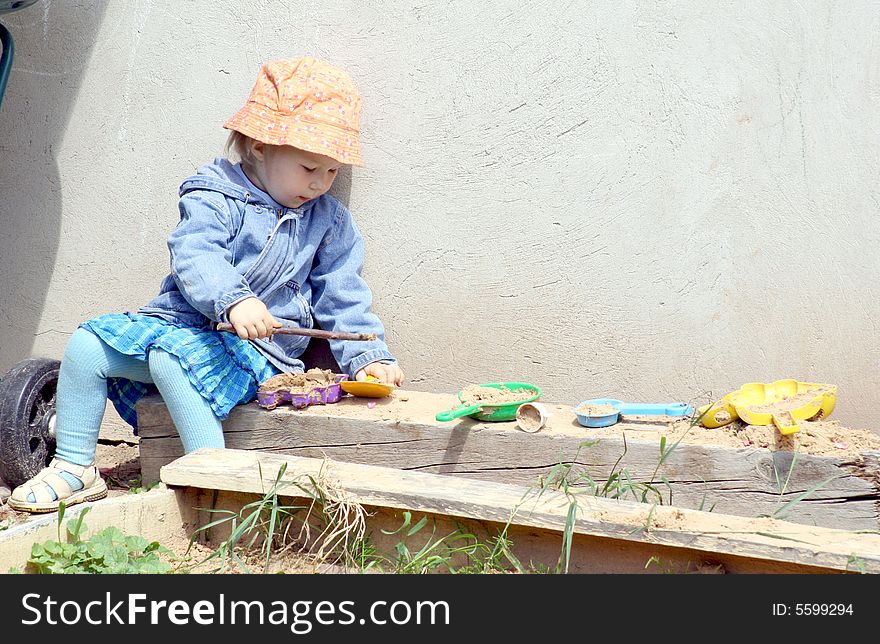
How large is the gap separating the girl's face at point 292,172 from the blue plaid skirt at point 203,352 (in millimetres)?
436

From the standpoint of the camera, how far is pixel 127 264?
3020 mm

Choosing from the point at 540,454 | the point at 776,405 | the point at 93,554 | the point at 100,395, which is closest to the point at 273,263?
the point at 100,395

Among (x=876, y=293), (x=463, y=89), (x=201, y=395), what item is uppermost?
(x=463, y=89)

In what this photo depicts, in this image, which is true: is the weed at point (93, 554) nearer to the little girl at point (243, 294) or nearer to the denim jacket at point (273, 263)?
the little girl at point (243, 294)

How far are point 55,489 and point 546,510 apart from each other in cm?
142

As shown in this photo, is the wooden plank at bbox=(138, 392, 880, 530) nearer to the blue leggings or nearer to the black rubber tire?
the blue leggings

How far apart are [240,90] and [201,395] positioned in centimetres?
98

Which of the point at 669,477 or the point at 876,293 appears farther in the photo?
the point at 876,293

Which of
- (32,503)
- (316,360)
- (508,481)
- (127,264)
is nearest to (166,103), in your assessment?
(127,264)

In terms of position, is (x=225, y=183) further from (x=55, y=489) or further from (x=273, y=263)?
(x=55, y=489)

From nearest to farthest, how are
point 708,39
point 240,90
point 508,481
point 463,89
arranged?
point 508,481 < point 708,39 < point 463,89 < point 240,90

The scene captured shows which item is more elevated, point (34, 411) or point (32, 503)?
point (34, 411)

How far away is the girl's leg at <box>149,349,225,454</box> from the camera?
2.44 meters
